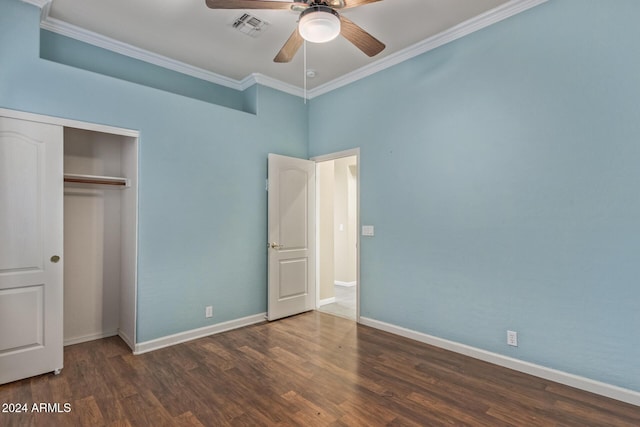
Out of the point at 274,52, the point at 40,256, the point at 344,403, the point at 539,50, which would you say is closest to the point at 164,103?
the point at 274,52

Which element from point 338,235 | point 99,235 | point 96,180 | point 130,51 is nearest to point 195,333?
point 99,235

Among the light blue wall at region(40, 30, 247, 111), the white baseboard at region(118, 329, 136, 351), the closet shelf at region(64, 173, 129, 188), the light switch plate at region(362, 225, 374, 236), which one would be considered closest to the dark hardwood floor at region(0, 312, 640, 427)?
the white baseboard at region(118, 329, 136, 351)

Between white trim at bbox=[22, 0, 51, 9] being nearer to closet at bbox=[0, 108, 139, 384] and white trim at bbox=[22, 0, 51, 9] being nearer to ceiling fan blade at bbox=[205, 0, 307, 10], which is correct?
closet at bbox=[0, 108, 139, 384]

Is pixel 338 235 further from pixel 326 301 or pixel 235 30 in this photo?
pixel 235 30

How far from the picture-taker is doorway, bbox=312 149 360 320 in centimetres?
461

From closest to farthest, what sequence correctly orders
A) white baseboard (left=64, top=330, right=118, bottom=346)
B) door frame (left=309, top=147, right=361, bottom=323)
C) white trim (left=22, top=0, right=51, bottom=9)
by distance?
white trim (left=22, top=0, right=51, bottom=9) < white baseboard (left=64, top=330, right=118, bottom=346) < door frame (left=309, top=147, right=361, bottom=323)

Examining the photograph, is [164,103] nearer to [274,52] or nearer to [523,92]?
[274,52]

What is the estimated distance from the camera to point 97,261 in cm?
357

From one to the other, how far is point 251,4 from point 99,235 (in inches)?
113

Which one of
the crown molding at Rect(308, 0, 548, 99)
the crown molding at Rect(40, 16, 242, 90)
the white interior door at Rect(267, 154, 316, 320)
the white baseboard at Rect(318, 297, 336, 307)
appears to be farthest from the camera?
the white baseboard at Rect(318, 297, 336, 307)

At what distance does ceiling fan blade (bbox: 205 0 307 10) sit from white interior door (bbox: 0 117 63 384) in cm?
183

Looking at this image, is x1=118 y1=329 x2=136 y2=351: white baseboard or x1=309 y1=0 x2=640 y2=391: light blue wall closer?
x1=309 y1=0 x2=640 y2=391: light blue wall

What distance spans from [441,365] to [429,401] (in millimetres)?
635

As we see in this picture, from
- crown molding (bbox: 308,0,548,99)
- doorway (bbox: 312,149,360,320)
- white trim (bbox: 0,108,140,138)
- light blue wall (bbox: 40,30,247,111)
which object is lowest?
doorway (bbox: 312,149,360,320)
